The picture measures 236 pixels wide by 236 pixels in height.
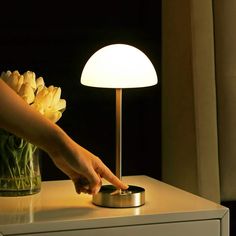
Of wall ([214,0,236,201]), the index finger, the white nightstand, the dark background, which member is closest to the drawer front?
the white nightstand

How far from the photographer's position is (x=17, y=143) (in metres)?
1.26

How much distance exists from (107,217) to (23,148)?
10.2 inches

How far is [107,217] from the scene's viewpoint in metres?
1.12

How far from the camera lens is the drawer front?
43.6 inches

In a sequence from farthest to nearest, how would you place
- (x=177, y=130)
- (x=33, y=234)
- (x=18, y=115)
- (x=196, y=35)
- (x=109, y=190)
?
(x=177, y=130)
(x=196, y=35)
(x=109, y=190)
(x=33, y=234)
(x=18, y=115)

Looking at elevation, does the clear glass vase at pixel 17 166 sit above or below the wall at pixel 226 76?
below

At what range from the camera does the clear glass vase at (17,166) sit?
1.26m

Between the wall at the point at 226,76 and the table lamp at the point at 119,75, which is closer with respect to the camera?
the table lamp at the point at 119,75

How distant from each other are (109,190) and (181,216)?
0.17m

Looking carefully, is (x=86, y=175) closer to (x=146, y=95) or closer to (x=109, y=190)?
(x=109, y=190)

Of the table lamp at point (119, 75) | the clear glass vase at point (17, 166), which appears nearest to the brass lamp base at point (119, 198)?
the table lamp at point (119, 75)

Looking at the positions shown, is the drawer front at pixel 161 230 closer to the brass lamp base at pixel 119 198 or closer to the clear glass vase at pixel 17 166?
the brass lamp base at pixel 119 198

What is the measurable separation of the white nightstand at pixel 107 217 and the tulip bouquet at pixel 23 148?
0.10 ft

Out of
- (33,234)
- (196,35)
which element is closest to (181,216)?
(33,234)
